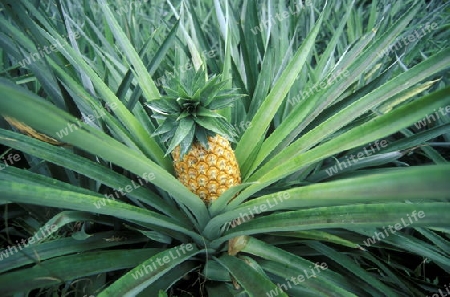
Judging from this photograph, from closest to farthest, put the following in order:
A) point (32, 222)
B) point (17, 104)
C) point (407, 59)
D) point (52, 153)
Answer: point (17, 104), point (52, 153), point (32, 222), point (407, 59)

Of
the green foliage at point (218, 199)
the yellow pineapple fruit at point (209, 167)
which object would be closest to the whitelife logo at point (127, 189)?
the green foliage at point (218, 199)

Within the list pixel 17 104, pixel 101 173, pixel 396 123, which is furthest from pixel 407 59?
pixel 17 104

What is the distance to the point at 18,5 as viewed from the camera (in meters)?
0.82

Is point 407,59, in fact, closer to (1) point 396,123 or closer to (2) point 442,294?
(2) point 442,294

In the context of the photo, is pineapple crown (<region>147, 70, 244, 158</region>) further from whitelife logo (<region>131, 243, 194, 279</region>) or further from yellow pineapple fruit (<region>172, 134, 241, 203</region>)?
→ whitelife logo (<region>131, 243, 194, 279</region>)

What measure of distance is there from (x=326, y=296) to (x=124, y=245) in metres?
0.53

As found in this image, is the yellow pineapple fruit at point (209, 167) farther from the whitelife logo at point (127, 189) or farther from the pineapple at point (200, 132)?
the whitelife logo at point (127, 189)

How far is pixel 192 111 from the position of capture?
78 centimetres

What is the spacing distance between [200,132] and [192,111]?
5 centimetres

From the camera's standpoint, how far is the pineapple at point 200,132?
766 mm

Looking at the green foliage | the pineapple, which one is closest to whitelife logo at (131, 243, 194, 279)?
the green foliage

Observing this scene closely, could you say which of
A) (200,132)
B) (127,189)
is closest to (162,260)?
(127,189)

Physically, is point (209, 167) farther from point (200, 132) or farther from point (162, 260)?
point (162, 260)

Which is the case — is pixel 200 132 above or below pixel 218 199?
above
